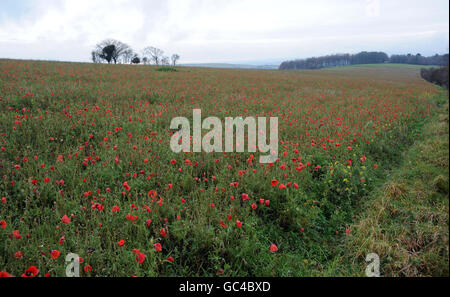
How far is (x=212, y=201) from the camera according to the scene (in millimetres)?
3318

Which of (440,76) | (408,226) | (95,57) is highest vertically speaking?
(95,57)

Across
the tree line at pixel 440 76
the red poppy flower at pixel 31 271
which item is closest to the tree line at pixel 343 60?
the tree line at pixel 440 76

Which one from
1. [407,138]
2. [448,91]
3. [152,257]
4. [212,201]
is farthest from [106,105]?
[407,138]

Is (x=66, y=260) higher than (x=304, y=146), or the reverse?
(x=304, y=146)

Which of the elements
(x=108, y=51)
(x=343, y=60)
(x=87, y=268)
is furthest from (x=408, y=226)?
(x=343, y=60)

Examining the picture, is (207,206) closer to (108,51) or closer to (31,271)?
(31,271)

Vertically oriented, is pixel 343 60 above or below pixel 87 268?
above

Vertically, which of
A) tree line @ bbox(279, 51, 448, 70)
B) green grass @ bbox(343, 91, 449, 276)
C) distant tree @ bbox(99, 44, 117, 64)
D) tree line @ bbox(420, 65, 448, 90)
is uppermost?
tree line @ bbox(279, 51, 448, 70)

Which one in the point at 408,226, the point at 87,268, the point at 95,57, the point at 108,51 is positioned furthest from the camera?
the point at 95,57

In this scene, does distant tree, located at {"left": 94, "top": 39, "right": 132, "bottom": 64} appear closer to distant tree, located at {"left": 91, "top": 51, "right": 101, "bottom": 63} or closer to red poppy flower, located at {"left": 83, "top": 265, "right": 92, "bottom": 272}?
distant tree, located at {"left": 91, "top": 51, "right": 101, "bottom": 63}

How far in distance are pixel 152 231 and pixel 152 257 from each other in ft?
1.66

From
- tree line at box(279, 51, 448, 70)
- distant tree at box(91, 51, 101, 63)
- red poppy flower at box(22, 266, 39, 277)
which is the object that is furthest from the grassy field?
tree line at box(279, 51, 448, 70)
